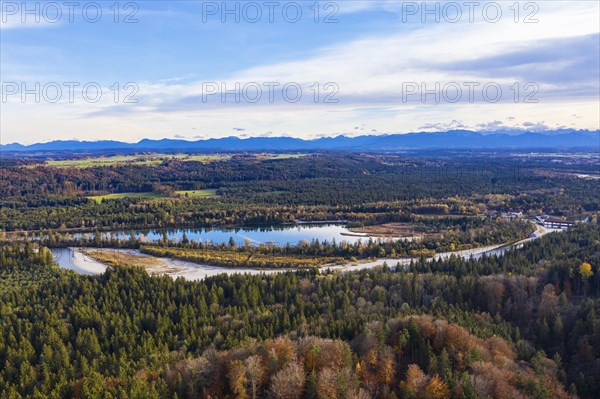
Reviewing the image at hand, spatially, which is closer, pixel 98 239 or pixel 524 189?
pixel 98 239

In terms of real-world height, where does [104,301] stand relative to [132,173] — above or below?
below

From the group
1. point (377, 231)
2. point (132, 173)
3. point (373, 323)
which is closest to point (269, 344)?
point (373, 323)

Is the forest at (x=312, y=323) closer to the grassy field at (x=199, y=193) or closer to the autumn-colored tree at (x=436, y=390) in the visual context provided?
the autumn-colored tree at (x=436, y=390)

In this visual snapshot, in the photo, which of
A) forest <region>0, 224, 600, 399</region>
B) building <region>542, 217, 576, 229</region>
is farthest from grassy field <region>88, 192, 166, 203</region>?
building <region>542, 217, 576, 229</region>

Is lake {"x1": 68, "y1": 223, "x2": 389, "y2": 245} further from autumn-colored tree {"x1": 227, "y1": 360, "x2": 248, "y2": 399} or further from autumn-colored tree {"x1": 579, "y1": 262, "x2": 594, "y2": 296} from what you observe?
autumn-colored tree {"x1": 227, "y1": 360, "x2": 248, "y2": 399}

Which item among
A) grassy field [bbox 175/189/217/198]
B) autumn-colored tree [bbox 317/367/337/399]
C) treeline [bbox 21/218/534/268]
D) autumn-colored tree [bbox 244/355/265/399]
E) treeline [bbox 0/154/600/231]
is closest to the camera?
autumn-colored tree [bbox 317/367/337/399]

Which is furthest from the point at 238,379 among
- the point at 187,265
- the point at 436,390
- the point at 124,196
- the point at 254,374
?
the point at 124,196

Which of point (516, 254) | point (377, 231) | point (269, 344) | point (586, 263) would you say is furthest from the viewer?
point (377, 231)

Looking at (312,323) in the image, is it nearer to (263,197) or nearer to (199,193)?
(263,197)

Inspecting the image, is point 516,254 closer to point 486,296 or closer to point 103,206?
point 486,296
